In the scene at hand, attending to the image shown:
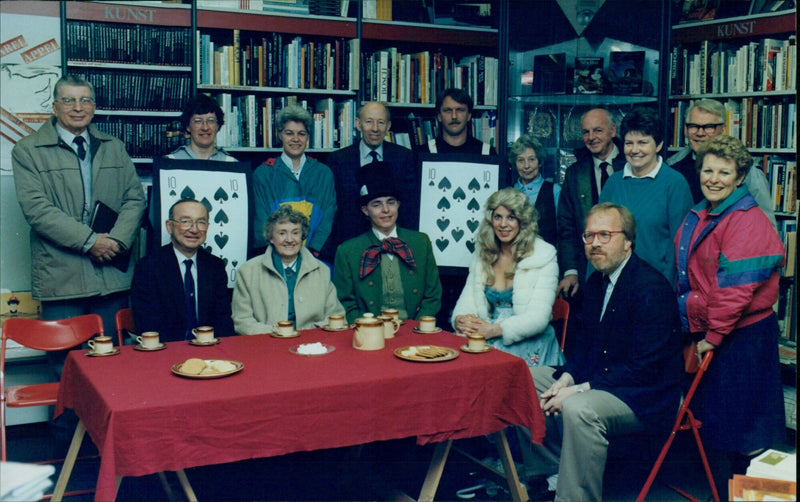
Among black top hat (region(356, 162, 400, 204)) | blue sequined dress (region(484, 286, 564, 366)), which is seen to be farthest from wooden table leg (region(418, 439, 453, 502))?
black top hat (region(356, 162, 400, 204))

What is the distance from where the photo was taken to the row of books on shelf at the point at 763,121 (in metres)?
5.26

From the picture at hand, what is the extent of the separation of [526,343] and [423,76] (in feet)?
9.28

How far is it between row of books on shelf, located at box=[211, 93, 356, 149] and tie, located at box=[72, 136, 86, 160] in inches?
49.3

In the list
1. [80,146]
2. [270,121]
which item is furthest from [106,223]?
[270,121]

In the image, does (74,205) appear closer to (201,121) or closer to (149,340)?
(201,121)

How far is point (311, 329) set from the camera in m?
3.69

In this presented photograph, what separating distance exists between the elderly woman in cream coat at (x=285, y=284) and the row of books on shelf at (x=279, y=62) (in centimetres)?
190

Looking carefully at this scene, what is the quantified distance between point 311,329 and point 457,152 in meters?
1.70

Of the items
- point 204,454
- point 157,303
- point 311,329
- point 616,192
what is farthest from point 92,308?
point 616,192

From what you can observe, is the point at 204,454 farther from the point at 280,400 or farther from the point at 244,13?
the point at 244,13

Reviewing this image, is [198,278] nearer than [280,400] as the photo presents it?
No

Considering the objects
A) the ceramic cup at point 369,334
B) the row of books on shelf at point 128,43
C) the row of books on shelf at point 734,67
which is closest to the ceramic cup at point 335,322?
the ceramic cup at point 369,334

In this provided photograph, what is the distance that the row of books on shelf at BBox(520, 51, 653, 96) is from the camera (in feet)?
16.9

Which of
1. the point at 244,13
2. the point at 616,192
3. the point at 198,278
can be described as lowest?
the point at 198,278
